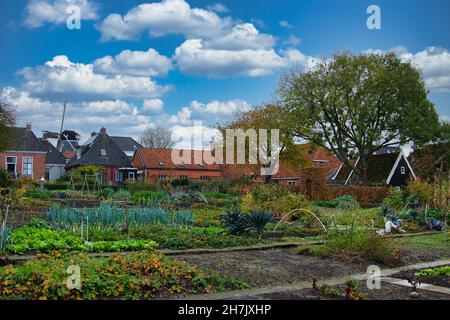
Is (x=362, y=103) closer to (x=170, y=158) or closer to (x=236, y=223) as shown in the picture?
(x=170, y=158)

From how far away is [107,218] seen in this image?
36.5 feet

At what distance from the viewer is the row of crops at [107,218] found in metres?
10.7

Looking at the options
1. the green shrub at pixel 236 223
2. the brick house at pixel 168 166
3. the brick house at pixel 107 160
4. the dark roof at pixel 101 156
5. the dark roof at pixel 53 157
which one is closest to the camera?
the green shrub at pixel 236 223

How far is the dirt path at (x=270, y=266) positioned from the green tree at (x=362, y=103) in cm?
3636

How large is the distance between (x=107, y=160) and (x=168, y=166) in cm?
779

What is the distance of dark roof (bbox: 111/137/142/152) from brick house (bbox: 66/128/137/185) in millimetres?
19032

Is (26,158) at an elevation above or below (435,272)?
above

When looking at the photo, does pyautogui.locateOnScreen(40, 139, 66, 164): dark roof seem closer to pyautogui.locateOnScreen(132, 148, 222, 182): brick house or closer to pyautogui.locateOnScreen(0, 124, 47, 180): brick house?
pyautogui.locateOnScreen(132, 148, 222, 182): brick house

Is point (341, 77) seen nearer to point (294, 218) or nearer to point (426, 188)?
point (426, 188)

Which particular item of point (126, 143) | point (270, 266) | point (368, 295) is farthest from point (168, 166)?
point (368, 295)

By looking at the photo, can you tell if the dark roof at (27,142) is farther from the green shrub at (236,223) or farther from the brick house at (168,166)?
the green shrub at (236,223)

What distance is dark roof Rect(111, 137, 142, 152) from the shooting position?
8381cm

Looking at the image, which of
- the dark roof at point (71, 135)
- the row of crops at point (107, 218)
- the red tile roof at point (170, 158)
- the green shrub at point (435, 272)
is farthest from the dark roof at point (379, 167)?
the dark roof at point (71, 135)

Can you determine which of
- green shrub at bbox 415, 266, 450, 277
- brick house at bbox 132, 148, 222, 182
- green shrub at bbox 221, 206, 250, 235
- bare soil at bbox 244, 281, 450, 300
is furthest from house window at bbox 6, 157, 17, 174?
bare soil at bbox 244, 281, 450, 300
